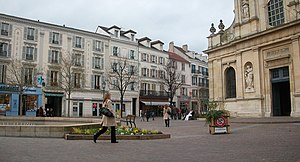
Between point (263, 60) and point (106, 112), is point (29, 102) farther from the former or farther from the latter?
point (106, 112)

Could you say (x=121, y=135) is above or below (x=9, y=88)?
below

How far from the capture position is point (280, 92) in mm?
28609

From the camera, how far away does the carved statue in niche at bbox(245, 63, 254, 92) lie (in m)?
28.8

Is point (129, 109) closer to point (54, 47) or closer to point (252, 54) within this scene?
point (54, 47)

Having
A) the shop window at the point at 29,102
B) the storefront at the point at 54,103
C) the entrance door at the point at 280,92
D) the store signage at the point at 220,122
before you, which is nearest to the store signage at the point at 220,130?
the store signage at the point at 220,122

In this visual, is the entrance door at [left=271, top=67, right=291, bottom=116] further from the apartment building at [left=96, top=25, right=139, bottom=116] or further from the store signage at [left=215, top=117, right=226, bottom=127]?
the apartment building at [left=96, top=25, right=139, bottom=116]

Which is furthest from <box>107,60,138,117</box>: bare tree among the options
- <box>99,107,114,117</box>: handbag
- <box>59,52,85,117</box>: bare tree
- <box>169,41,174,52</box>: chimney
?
<box>99,107,114,117</box>: handbag

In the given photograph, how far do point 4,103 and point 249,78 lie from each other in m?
32.0

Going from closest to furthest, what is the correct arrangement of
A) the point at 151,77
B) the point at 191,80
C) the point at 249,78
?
the point at 249,78
the point at 151,77
the point at 191,80

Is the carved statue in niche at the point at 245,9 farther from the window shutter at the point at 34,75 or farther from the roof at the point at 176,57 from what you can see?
the roof at the point at 176,57

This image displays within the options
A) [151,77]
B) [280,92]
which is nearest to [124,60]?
[151,77]

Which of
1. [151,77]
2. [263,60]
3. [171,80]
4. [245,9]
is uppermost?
[245,9]

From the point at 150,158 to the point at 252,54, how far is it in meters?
25.4

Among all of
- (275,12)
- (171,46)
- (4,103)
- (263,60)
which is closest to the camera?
(275,12)
